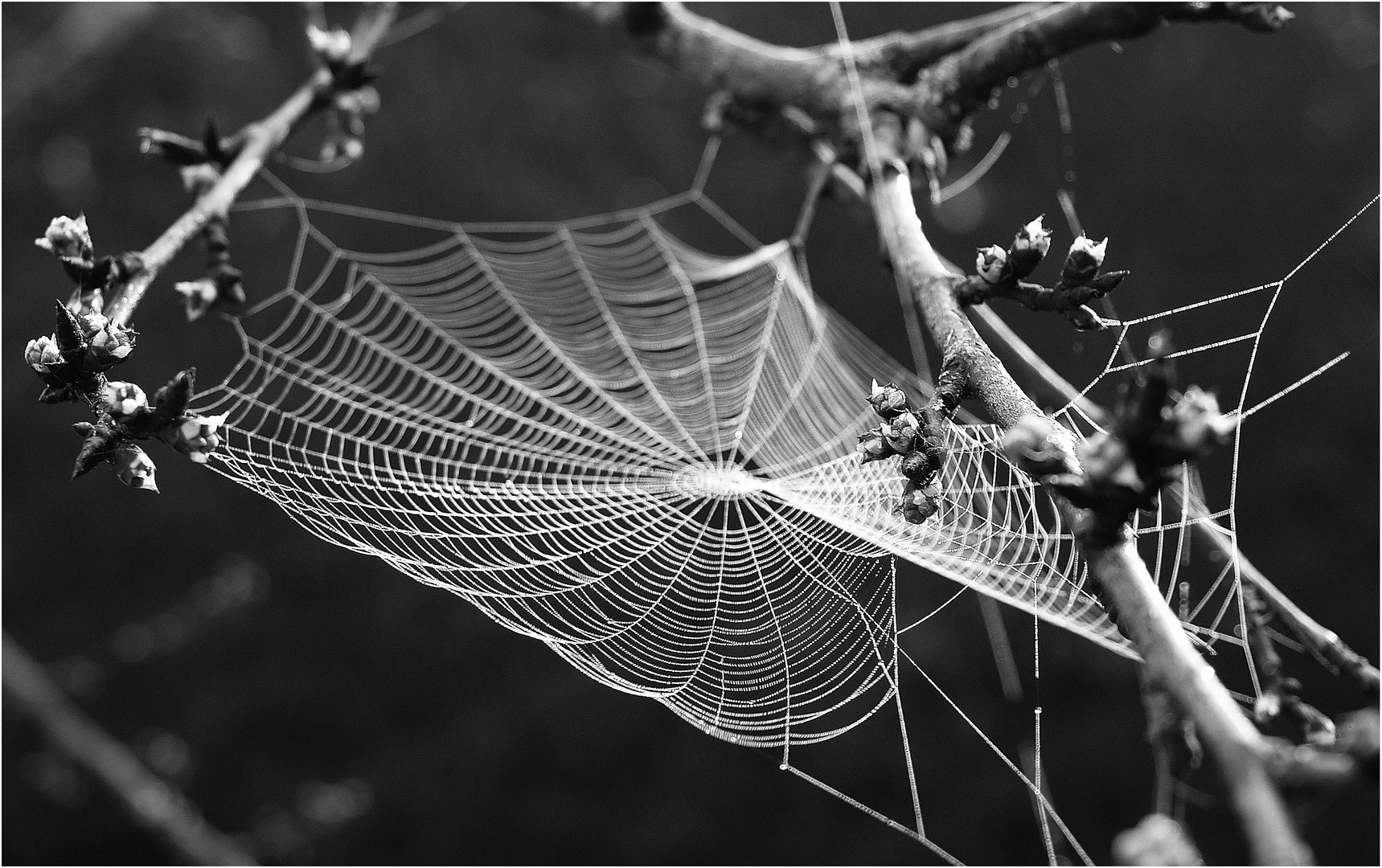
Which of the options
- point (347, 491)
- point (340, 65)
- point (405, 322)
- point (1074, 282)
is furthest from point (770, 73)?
point (405, 322)

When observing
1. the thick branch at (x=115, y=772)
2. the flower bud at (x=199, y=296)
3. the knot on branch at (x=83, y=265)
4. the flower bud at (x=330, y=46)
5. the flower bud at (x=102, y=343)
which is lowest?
the thick branch at (x=115, y=772)

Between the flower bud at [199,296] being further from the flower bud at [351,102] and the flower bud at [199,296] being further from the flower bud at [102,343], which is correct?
the flower bud at [351,102]

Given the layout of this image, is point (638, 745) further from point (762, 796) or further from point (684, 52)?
point (684, 52)

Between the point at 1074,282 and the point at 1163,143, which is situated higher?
the point at 1163,143

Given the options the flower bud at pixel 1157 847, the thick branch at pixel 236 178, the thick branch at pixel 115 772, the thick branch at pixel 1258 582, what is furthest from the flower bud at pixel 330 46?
the thick branch at pixel 115 772

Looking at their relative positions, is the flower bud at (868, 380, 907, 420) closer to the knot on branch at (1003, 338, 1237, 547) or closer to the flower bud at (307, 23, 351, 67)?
the knot on branch at (1003, 338, 1237, 547)

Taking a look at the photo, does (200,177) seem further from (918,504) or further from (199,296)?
(918,504)

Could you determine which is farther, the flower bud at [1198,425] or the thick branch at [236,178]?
the thick branch at [236,178]
